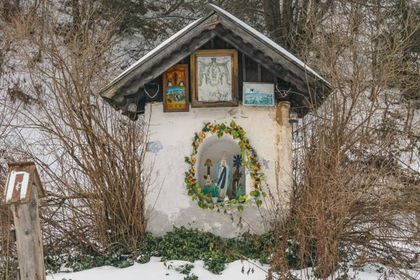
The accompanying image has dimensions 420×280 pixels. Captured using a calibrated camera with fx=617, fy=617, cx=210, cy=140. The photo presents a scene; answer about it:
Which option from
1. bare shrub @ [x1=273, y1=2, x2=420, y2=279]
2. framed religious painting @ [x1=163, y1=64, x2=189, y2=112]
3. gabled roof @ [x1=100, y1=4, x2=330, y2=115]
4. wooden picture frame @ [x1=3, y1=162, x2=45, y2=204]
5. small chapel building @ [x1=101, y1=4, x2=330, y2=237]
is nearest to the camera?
wooden picture frame @ [x1=3, y1=162, x2=45, y2=204]

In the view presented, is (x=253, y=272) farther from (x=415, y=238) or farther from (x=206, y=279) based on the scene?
(x=415, y=238)

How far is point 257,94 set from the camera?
361 inches

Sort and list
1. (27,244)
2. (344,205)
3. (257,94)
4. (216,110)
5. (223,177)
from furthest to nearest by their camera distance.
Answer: (223,177) < (216,110) < (257,94) < (344,205) < (27,244)

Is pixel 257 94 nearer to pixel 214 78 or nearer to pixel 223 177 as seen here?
pixel 214 78

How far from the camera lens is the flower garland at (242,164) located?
29.7 ft

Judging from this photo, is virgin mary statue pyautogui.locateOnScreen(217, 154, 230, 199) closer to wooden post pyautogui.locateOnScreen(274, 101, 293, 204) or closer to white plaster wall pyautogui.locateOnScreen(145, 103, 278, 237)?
white plaster wall pyautogui.locateOnScreen(145, 103, 278, 237)

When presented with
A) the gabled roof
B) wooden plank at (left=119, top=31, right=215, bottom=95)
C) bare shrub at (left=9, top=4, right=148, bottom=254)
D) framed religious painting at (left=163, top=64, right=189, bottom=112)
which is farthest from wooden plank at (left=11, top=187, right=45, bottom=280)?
framed religious painting at (left=163, top=64, right=189, bottom=112)

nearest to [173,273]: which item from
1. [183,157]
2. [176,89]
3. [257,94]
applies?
[183,157]

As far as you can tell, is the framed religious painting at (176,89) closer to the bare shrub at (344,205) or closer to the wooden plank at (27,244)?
the bare shrub at (344,205)

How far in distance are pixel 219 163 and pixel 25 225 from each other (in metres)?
4.58

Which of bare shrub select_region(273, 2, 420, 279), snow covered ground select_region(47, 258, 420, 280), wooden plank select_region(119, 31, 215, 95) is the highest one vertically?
wooden plank select_region(119, 31, 215, 95)

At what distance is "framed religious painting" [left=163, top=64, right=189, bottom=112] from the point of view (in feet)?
30.4

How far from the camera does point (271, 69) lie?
29.7 ft

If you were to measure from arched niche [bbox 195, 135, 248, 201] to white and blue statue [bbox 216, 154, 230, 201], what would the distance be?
0.6 inches
